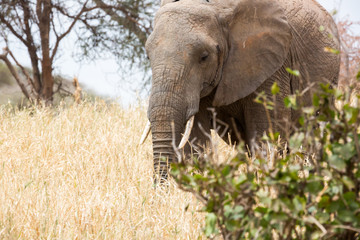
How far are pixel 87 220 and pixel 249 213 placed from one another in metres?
1.48

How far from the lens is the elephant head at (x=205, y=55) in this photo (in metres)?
4.45

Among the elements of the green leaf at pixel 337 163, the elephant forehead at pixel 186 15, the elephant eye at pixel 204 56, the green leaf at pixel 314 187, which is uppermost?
the elephant forehead at pixel 186 15

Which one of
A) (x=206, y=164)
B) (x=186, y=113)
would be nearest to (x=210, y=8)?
(x=186, y=113)

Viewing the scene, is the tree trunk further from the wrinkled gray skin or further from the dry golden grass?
the wrinkled gray skin

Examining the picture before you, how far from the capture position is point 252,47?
198 inches

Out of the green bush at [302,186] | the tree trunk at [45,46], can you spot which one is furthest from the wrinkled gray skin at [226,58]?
the tree trunk at [45,46]

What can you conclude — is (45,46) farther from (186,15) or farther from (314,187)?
(314,187)

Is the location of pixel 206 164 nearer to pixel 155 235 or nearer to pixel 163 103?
pixel 155 235

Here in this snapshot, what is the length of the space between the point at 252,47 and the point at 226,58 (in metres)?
0.29

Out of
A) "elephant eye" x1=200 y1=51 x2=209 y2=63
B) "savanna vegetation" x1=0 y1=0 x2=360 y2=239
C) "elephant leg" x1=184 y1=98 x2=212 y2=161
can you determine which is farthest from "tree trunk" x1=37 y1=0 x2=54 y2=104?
"elephant eye" x1=200 y1=51 x2=209 y2=63

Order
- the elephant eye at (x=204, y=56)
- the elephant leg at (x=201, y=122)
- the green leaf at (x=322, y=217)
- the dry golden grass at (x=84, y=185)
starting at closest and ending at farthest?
the green leaf at (x=322, y=217), the dry golden grass at (x=84, y=185), the elephant eye at (x=204, y=56), the elephant leg at (x=201, y=122)

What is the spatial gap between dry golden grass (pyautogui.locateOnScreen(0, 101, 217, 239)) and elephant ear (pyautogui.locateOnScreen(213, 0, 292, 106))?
102cm

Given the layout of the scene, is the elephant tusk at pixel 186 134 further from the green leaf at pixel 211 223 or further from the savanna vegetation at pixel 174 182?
the green leaf at pixel 211 223

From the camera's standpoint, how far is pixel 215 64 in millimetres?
4703
